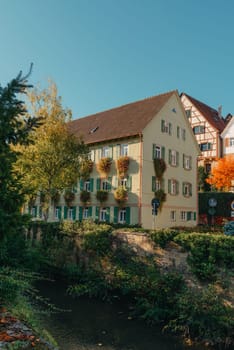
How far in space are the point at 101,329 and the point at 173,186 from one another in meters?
17.0

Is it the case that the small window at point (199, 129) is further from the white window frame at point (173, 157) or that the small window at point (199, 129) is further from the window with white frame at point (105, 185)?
the window with white frame at point (105, 185)

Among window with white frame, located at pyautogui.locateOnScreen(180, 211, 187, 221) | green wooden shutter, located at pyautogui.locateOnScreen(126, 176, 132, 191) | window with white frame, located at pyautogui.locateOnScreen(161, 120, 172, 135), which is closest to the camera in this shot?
green wooden shutter, located at pyautogui.locateOnScreen(126, 176, 132, 191)

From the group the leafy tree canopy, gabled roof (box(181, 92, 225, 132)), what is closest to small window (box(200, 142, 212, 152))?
gabled roof (box(181, 92, 225, 132))

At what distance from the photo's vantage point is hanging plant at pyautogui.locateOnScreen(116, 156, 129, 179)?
76.6 ft

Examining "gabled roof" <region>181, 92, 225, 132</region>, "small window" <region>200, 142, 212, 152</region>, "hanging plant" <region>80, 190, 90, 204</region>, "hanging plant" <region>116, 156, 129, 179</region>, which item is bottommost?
"hanging plant" <region>80, 190, 90, 204</region>

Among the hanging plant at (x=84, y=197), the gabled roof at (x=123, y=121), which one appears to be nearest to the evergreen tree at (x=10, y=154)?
the gabled roof at (x=123, y=121)

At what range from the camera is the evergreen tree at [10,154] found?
6406 mm

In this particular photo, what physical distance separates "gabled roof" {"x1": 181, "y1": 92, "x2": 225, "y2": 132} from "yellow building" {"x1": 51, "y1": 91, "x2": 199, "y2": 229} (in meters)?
11.5

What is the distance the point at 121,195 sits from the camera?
75.1 ft

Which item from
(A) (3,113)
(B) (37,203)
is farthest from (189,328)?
(B) (37,203)

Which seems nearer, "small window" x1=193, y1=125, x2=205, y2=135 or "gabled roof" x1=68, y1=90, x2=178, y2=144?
"gabled roof" x1=68, y1=90, x2=178, y2=144

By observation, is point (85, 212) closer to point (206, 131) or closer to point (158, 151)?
point (158, 151)

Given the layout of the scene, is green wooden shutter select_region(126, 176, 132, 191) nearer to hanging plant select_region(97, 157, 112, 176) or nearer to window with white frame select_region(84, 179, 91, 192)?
hanging plant select_region(97, 157, 112, 176)

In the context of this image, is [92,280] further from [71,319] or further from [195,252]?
[195,252]
